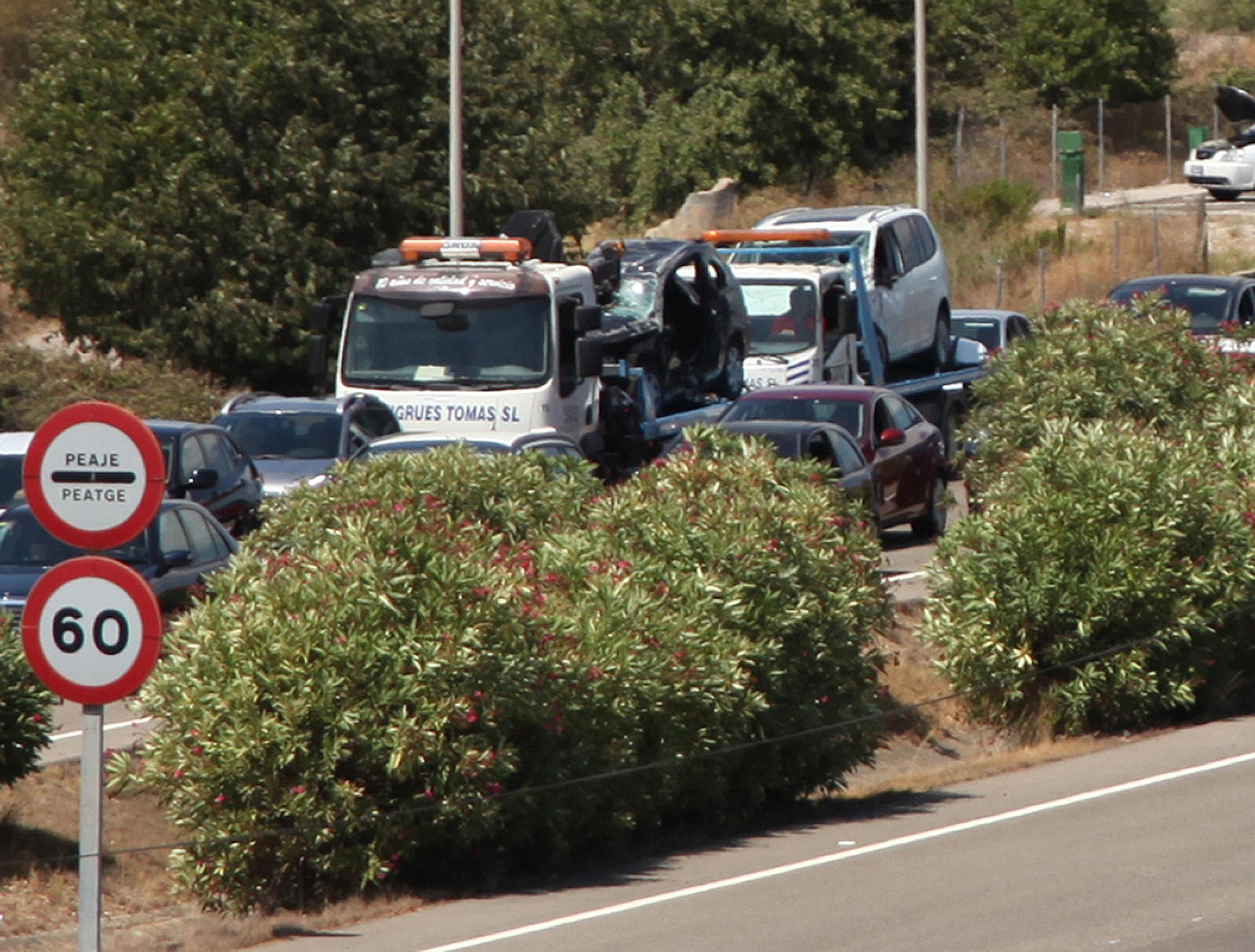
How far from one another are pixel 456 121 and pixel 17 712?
15767 millimetres

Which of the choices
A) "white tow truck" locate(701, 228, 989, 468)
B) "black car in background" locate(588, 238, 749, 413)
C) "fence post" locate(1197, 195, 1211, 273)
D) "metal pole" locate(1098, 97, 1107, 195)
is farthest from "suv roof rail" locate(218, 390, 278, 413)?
"metal pole" locate(1098, 97, 1107, 195)

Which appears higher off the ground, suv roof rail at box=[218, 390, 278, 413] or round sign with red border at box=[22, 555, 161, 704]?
round sign with red border at box=[22, 555, 161, 704]

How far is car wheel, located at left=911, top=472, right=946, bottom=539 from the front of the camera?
22297mm

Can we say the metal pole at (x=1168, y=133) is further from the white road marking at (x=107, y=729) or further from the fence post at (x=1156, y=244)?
the white road marking at (x=107, y=729)

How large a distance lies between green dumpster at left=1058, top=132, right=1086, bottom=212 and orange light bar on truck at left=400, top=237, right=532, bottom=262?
25.6m

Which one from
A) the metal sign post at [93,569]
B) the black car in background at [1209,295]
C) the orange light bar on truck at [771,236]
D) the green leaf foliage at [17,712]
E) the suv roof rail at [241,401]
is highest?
the orange light bar on truck at [771,236]

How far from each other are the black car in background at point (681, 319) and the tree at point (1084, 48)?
34922 mm

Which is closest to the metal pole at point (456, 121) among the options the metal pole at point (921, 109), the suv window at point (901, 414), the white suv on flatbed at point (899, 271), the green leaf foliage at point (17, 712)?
the white suv on flatbed at point (899, 271)

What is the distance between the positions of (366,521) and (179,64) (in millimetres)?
20798

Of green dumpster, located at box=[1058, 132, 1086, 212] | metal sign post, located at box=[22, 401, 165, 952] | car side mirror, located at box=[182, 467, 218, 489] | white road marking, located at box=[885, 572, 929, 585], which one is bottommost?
white road marking, located at box=[885, 572, 929, 585]

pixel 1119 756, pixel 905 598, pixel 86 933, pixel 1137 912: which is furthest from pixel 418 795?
pixel 905 598

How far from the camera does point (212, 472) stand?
18.5 metres

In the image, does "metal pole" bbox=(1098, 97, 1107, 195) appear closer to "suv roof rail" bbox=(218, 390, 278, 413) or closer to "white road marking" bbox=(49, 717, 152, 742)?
"suv roof rail" bbox=(218, 390, 278, 413)

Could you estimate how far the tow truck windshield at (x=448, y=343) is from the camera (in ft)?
65.8
